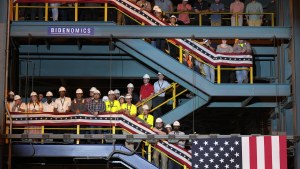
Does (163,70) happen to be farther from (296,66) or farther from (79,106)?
(296,66)

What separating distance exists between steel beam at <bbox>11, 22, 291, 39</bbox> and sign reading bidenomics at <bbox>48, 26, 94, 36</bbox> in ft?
0.37

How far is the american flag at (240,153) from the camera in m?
27.2

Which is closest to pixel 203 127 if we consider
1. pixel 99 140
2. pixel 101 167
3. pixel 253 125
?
pixel 253 125

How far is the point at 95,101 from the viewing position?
2847 cm

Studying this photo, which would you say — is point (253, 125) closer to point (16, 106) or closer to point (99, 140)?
point (99, 140)

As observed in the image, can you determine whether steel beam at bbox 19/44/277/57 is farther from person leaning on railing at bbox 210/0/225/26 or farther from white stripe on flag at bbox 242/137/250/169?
white stripe on flag at bbox 242/137/250/169

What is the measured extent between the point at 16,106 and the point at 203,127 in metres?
12.9

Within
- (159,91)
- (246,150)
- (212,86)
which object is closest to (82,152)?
(159,91)

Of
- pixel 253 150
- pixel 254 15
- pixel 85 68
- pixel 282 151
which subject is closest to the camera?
pixel 282 151

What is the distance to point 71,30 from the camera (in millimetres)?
28891

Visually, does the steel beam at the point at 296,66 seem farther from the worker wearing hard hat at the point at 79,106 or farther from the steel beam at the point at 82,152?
the worker wearing hard hat at the point at 79,106

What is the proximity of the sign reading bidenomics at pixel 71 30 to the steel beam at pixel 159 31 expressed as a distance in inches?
4.5

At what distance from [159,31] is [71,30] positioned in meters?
3.27

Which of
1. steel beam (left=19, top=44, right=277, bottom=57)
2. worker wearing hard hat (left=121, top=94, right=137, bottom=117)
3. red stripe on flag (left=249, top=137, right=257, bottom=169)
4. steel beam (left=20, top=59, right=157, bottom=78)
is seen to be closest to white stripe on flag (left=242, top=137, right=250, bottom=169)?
red stripe on flag (left=249, top=137, right=257, bottom=169)
